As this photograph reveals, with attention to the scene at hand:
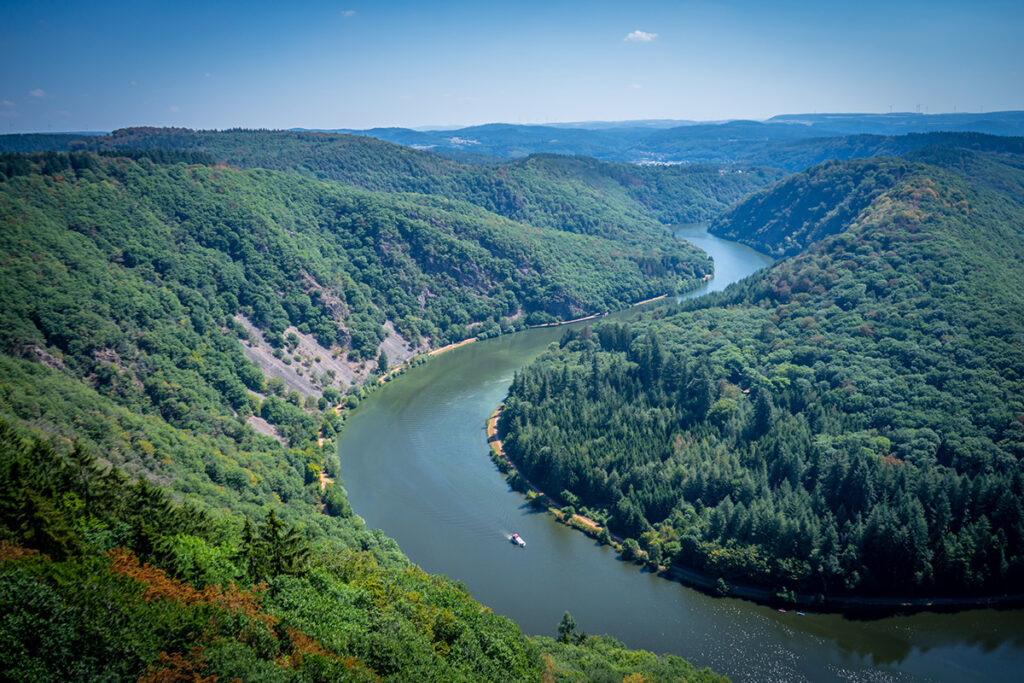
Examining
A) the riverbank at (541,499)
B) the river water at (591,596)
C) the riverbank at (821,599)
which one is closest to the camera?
the river water at (591,596)

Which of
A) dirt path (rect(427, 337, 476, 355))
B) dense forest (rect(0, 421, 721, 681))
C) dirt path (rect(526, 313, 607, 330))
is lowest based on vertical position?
dirt path (rect(427, 337, 476, 355))

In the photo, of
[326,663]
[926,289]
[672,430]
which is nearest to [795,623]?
[672,430]

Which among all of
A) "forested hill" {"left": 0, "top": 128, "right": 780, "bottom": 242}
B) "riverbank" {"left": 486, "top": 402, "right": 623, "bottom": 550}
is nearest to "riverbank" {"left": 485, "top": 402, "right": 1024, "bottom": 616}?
"riverbank" {"left": 486, "top": 402, "right": 623, "bottom": 550}

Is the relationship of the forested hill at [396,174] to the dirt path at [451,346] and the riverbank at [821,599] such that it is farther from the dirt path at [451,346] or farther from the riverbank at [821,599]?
the riverbank at [821,599]

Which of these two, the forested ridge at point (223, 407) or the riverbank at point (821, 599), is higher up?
the forested ridge at point (223, 407)

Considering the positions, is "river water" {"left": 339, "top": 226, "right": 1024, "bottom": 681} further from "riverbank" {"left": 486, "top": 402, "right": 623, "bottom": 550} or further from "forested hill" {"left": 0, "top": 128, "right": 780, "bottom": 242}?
"forested hill" {"left": 0, "top": 128, "right": 780, "bottom": 242}

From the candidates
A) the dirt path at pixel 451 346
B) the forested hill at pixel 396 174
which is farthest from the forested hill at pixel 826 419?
the forested hill at pixel 396 174

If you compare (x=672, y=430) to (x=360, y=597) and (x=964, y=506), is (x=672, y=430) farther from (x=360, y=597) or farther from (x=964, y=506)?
(x=360, y=597)
